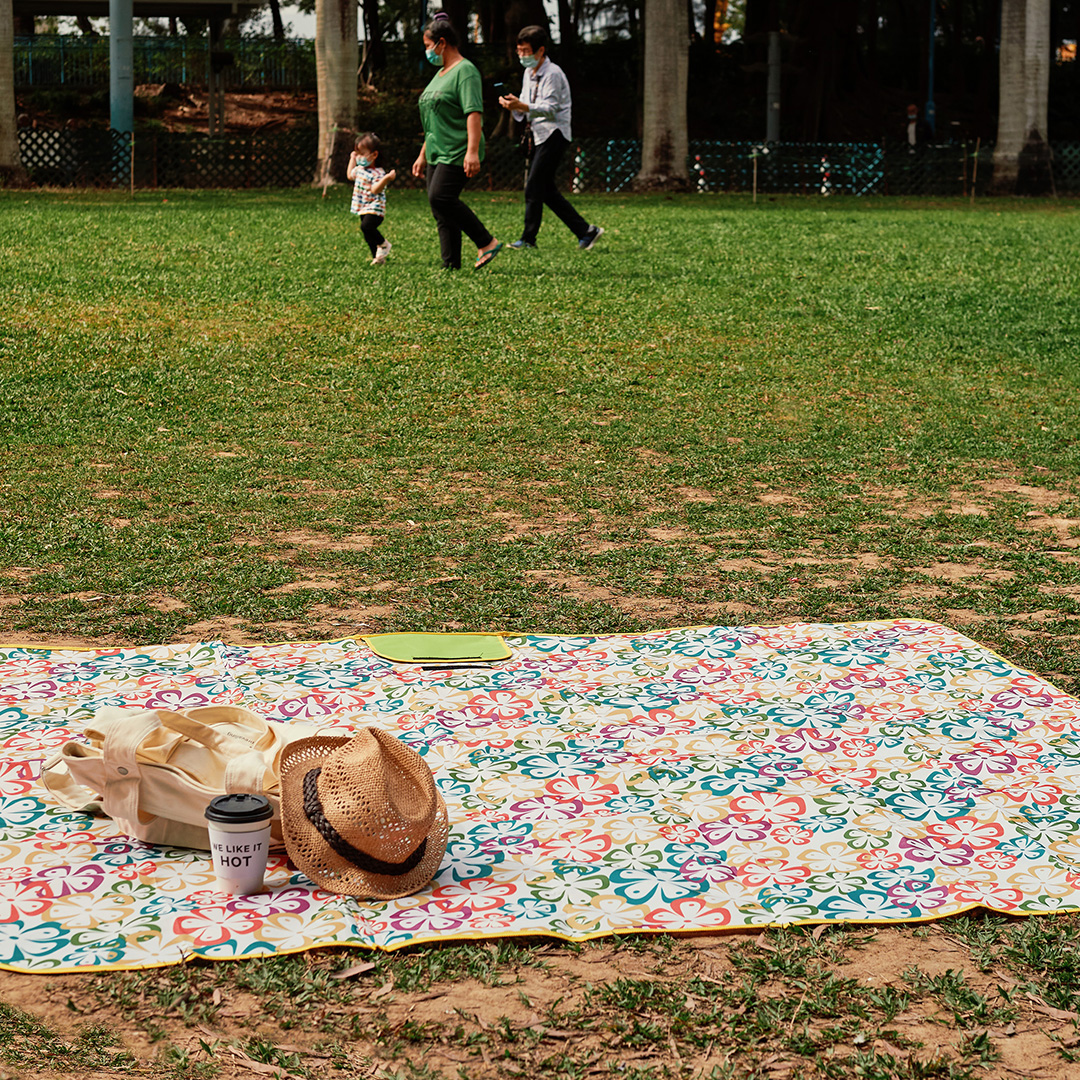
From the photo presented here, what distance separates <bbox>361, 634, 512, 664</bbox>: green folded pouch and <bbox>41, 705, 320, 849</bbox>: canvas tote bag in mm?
1085

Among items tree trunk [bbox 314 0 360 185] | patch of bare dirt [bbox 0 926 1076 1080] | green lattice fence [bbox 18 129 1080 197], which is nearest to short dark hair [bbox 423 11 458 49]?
patch of bare dirt [bbox 0 926 1076 1080]

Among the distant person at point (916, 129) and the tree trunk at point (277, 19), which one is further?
the tree trunk at point (277, 19)

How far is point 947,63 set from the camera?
45.9m

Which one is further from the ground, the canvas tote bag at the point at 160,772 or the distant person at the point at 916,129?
the distant person at the point at 916,129

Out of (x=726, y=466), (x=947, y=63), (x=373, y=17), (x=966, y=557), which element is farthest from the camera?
(x=947, y=63)

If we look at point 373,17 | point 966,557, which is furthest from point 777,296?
point 373,17

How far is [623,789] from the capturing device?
364 centimetres

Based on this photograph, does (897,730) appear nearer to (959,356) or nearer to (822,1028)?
(822,1028)

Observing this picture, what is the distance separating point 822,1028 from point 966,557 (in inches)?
146

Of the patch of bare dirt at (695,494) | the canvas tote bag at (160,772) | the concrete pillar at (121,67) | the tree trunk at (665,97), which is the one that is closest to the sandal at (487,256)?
the patch of bare dirt at (695,494)

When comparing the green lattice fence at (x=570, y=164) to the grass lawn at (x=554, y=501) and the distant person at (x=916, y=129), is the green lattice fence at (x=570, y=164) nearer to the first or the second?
the distant person at (x=916, y=129)

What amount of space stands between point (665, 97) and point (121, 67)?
999 centimetres

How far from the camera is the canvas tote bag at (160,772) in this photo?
3.22m

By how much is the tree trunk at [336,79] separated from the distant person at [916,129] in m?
16.9
